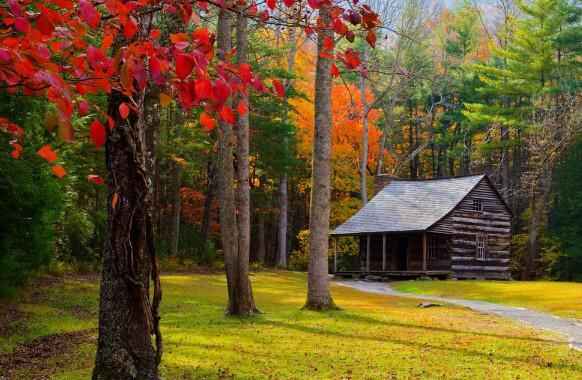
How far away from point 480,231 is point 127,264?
34.8m

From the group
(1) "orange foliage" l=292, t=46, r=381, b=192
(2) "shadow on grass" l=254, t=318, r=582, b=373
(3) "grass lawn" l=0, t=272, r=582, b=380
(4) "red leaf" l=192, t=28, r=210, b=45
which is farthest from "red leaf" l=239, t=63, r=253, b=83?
(1) "orange foliage" l=292, t=46, r=381, b=192

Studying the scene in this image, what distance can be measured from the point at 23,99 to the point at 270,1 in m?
11.9

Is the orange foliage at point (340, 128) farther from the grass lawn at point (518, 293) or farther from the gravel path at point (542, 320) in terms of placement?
the gravel path at point (542, 320)

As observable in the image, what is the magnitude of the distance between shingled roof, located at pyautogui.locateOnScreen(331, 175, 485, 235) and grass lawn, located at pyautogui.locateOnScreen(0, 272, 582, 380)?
19585 mm

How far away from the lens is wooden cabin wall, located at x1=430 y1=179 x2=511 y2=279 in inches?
1448

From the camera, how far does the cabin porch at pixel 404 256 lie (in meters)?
36.7

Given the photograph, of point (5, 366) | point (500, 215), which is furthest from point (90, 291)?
point (500, 215)

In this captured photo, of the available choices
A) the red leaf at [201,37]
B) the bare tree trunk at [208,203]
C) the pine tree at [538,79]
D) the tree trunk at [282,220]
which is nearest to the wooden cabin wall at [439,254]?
the pine tree at [538,79]

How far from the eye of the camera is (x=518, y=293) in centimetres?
2609

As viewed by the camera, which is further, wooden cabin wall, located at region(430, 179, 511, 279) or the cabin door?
the cabin door

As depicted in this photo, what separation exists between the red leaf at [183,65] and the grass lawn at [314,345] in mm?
5830

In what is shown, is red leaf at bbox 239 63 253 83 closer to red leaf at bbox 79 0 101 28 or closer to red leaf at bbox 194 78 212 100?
red leaf at bbox 194 78 212 100

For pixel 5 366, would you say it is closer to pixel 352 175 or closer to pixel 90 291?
pixel 90 291

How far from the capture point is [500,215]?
39469mm
